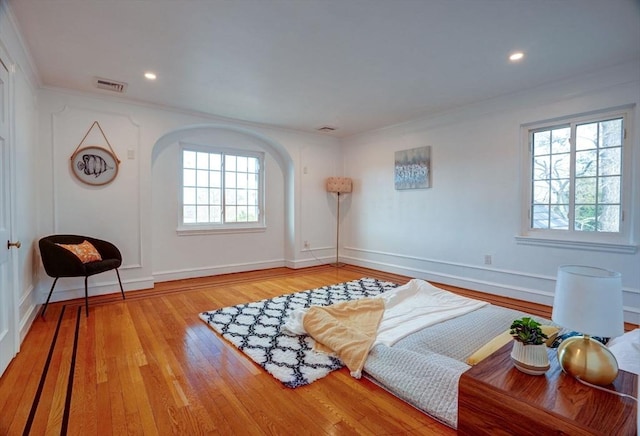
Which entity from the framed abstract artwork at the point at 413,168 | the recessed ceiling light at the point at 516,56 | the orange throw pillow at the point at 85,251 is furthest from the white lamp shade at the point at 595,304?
the orange throw pillow at the point at 85,251


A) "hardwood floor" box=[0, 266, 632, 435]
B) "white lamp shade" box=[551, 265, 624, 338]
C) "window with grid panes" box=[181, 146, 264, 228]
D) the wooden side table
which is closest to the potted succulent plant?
the wooden side table

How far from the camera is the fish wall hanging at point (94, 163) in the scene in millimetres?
3803

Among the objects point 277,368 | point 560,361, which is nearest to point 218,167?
point 277,368

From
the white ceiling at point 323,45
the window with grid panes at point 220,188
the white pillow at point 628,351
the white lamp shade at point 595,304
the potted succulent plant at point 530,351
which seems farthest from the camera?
the window with grid panes at point 220,188

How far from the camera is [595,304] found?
114 cm

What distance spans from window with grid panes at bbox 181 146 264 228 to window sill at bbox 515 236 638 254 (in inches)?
157

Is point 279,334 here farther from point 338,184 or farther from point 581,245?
point 338,184

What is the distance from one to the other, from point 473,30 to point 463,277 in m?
3.07

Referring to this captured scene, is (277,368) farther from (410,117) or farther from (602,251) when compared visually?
(410,117)

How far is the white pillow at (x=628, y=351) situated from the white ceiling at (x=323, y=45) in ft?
7.02

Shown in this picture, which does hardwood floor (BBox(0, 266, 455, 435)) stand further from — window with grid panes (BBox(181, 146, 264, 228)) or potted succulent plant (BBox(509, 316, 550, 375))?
window with grid panes (BBox(181, 146, 264, 228))

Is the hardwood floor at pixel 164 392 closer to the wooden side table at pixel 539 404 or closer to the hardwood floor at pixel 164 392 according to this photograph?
the hardwood floor at pixel 164 392

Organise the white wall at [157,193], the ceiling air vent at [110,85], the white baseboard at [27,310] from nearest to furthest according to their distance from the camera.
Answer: the white baseboard at [27,310], the ceiling air vent at [110,85], the white wall at [157,193]

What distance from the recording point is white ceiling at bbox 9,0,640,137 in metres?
2.24
